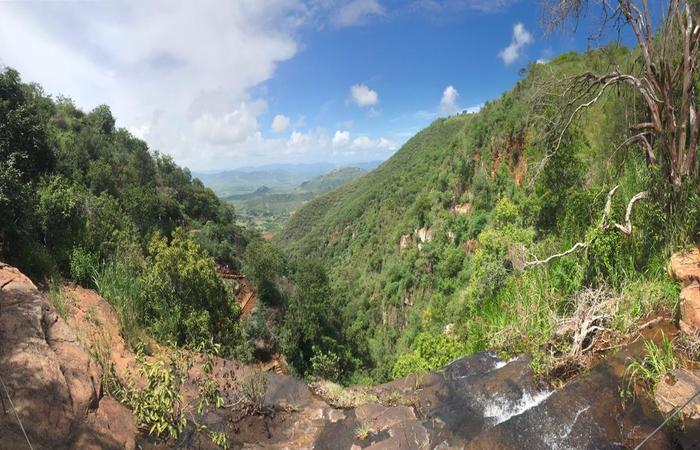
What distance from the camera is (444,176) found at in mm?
49812

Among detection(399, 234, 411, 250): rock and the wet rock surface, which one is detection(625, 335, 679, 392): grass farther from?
detection(399, 234, 411, 250): rock

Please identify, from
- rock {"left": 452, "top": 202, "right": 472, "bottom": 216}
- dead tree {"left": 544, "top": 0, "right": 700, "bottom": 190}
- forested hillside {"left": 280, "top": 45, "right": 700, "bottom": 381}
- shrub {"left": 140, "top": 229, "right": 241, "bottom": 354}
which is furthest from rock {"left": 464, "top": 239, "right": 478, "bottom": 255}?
dead tree {"left": 544, "top": 0, "right": 700, "bottom": 190}

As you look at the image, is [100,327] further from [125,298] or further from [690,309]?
[690,309]

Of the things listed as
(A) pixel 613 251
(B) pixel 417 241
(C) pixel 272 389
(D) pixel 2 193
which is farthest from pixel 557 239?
(B) pixel 417 241

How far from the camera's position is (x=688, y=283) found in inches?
167

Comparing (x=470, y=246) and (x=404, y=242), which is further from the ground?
(x=470, y=246)

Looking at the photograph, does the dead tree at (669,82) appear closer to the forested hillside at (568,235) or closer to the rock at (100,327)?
the forested hillside at (568,235)

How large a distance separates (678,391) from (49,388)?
581cm

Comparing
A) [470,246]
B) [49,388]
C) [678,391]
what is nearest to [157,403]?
[49,388]

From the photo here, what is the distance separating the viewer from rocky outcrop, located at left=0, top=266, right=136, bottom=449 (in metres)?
3.11

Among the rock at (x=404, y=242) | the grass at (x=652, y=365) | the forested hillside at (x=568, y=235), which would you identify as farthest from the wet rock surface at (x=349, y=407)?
the rock at (x=404, y=242)

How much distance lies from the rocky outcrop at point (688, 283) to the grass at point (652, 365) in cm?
30

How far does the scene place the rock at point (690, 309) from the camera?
383cm

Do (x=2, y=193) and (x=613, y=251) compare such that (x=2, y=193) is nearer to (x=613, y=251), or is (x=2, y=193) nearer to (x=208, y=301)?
(x=208, y=301)
